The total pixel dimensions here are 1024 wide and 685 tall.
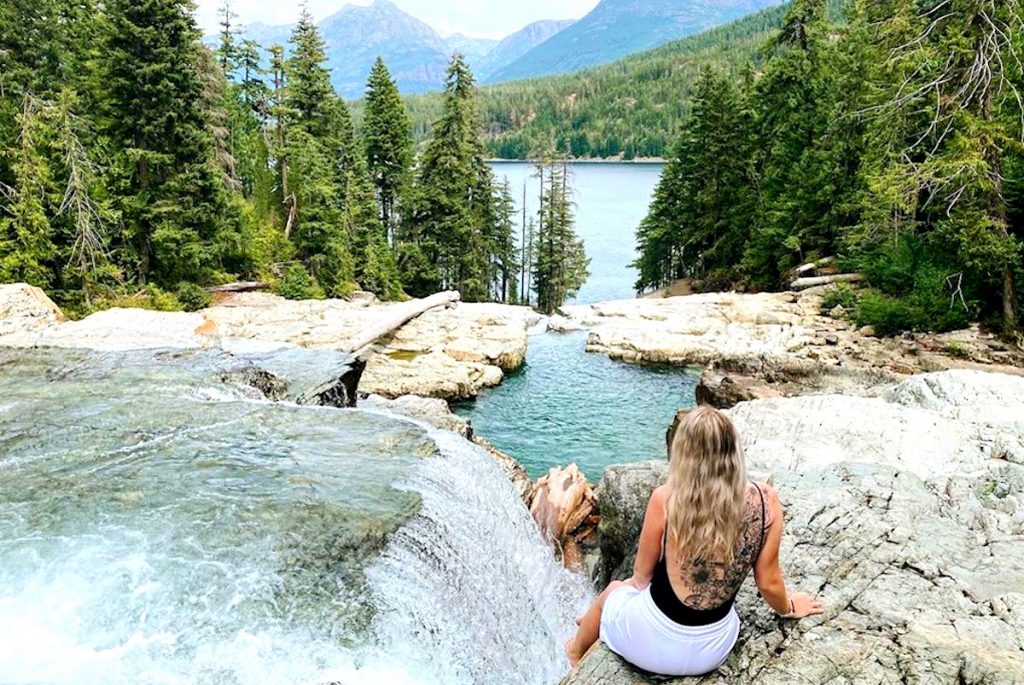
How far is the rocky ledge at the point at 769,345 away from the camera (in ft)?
51.0

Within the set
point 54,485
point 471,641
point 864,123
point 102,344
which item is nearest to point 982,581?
point 471,641

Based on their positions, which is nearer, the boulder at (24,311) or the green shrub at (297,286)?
the boulder at (24,311)

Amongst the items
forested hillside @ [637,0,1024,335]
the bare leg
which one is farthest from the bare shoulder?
forested hillside @ [637,0,1024,335]

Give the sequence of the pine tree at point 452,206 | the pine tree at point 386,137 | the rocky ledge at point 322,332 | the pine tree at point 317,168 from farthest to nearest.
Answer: the pine tree at point 386,137 < the pine tree at point 452,206 < the pine tree at point 317,168 < the rocky ledge at point 322,332

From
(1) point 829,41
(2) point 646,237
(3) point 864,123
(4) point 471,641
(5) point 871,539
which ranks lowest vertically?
(2) point 646,237

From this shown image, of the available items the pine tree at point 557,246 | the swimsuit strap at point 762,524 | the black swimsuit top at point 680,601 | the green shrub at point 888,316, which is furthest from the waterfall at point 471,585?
the pine tree at point 557,246

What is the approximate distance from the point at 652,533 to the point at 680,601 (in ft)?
1.34

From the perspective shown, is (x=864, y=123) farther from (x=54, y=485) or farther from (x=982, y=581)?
(x=54, y=485)

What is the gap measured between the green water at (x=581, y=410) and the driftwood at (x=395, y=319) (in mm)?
4622

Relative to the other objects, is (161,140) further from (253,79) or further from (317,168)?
(253,79)

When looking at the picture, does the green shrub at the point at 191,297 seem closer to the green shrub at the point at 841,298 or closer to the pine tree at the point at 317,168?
the pine tree at the point at 317,168

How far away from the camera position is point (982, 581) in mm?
4828

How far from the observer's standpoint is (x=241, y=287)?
28266 millimetres

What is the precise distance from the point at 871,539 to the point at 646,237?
43045mm
